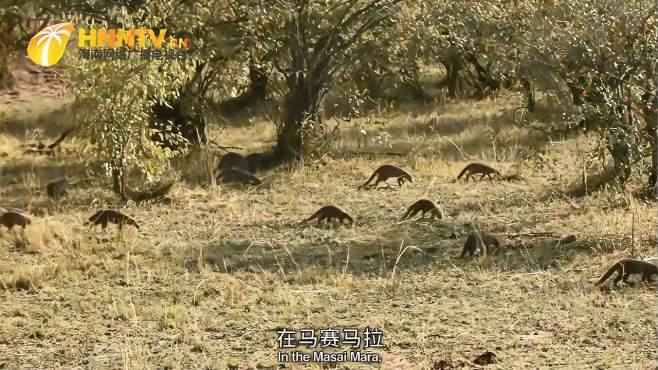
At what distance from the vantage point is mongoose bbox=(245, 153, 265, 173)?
1207 cm

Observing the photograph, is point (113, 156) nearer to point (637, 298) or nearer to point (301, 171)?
point (301, 171)

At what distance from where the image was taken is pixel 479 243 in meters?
7.88

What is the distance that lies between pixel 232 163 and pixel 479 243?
15.1 ft

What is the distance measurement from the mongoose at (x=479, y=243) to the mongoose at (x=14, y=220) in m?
3.97

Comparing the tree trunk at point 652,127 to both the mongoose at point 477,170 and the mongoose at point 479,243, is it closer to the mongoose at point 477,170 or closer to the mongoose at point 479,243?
the mongoose at point 477,170

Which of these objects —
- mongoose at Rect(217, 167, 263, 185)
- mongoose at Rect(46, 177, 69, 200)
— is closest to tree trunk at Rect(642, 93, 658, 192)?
mongoose at Rect(217, 167, 263, 185)

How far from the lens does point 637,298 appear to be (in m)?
6.64

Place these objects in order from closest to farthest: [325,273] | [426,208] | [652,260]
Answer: [652,260]
[325,273]
[426,208]

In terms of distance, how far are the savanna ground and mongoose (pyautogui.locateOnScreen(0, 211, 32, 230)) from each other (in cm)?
11

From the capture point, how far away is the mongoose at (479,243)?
785 centimetres

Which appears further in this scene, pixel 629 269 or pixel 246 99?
pixel 246 99

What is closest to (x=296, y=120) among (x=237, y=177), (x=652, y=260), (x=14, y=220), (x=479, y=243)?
(x=237, y=177)

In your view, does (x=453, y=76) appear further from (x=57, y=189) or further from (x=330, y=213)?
(x=330, y=213)

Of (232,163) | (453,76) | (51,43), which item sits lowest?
(232,163)
